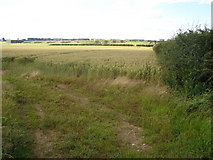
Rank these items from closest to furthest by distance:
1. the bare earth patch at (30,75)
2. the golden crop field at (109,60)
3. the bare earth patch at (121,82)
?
1. the bare earth patch at (121,82)
2. the golden crop field at (109,60)
3. the bare earth patch at (30,75)

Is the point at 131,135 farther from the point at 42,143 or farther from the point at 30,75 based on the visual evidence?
the point at 30,75

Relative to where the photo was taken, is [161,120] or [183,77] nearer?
[161,120]

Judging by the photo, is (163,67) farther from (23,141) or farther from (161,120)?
(23,141)

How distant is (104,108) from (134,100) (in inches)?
54.5

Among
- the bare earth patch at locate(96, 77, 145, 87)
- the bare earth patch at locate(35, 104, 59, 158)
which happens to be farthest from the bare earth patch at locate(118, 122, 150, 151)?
the bare earth patch at locate(96, 77, 145, 87)

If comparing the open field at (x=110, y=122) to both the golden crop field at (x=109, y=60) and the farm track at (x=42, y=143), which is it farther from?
the golden crop field at (x=109, y=60)

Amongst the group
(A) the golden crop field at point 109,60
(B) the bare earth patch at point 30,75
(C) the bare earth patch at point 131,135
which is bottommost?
(C) the bare earth patch at point 131,135

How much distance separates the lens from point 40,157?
3.98 metres

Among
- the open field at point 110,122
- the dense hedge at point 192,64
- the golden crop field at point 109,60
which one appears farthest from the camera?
the golden crop field at point 109,60

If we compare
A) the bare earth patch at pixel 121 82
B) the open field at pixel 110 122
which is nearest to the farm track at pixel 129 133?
the open field at pixel 110 122

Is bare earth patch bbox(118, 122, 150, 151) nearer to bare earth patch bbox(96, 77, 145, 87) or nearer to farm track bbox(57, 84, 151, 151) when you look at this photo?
farm track bbox(57, 84, 151, 151)

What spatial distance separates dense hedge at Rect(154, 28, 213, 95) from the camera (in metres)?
6.43

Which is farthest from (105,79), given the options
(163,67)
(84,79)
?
(163,67)

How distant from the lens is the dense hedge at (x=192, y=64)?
21.1 ft
